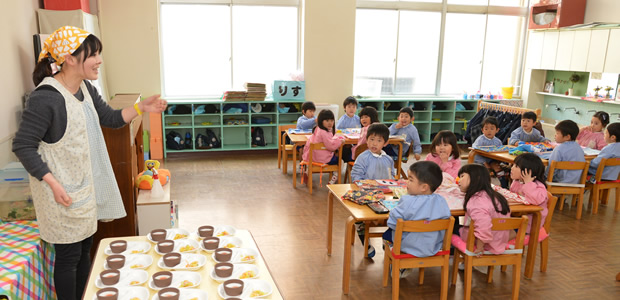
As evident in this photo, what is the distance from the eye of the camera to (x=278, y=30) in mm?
8453

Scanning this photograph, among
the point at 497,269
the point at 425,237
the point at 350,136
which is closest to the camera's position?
the point at 425,237

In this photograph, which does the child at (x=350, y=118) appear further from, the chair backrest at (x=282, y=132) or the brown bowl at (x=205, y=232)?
the brown bowl at (x=205, y=232)

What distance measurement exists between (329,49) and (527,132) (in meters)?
3.70

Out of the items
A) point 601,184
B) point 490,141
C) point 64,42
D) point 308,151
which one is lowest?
point 601,184

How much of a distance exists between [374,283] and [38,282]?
2349 mm

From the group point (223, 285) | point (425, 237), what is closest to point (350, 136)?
point (425, 237)

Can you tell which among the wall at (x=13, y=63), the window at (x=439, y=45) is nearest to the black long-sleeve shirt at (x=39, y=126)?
the wall at (x=13, y=63)

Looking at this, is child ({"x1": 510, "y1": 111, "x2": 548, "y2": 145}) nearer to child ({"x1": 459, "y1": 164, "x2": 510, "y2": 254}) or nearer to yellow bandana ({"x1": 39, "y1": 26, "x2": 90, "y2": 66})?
child ({"x1": 459, "y1": 164, "x2": 510, "y2": 254})

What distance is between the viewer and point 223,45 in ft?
27.1

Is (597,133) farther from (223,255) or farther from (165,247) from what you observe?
(165,247)

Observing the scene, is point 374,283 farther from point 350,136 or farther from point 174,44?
point 174,44

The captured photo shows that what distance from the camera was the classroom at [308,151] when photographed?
244 centimetres

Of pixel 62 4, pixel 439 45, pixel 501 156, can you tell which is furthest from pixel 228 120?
pixel 501 156

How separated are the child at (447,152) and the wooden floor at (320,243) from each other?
969 millimetres
